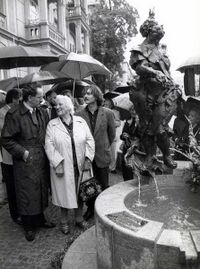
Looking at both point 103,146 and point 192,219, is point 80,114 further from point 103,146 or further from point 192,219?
point 192,219

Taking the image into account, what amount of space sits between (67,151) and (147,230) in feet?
6.00

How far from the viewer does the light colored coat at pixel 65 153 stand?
420 cm

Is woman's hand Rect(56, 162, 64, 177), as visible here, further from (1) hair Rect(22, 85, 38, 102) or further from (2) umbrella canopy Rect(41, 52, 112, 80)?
(2) umbrella canopy Rect(41, 52, 112, 80)

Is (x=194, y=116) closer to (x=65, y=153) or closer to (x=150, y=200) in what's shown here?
(x=150, y=200)

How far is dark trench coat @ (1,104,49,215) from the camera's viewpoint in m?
4.21

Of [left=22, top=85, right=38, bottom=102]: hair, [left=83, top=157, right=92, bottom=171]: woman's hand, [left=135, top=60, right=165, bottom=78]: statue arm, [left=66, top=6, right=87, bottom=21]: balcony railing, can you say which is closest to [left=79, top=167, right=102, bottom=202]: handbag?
Answer: [left=83, top=157, right=92, bottom=171]: woman's hand

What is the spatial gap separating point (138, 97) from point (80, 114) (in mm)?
1199

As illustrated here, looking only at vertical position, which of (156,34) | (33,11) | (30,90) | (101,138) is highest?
(33,11)

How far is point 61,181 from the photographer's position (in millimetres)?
4273

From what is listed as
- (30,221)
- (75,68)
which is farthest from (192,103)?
(75,68)

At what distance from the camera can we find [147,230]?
2.64 meters

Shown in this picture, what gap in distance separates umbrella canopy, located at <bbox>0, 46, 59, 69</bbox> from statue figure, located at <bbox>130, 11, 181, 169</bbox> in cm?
215

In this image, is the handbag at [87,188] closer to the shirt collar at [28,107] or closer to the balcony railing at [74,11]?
the shirt collar at [28,107]

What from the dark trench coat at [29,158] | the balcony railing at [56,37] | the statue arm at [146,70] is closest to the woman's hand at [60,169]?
the dark trench coat at [29,158]
